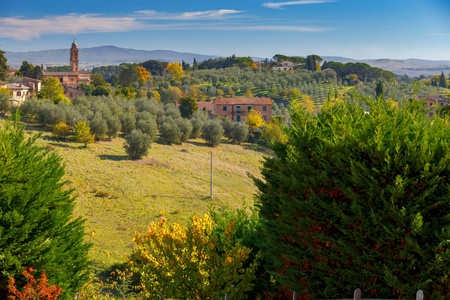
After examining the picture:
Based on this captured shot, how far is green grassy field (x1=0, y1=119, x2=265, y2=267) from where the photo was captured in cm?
2946

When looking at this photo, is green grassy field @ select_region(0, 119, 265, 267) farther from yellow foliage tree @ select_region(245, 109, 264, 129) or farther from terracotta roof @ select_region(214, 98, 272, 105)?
terracotta roof @ select_region(214, 98, 272, 105)

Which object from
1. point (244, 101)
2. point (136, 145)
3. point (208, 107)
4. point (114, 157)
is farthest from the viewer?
point (208, 107)

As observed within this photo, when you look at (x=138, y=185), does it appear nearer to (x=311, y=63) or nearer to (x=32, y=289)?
(x=32, y=289)

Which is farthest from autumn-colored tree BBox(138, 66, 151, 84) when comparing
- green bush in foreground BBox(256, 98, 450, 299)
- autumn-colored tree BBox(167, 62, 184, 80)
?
green bush in foreground BBox(256, 98, 450, 299)

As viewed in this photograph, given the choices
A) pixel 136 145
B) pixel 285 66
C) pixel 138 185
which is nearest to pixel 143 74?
pixel 285 66

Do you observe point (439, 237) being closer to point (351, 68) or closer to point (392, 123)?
point (392, 123)

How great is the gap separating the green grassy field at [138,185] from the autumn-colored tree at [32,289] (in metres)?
16.4

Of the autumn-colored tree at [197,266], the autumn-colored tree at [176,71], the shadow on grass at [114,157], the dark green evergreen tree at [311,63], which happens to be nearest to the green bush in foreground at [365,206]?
the autumn-colored tree at [197,266]

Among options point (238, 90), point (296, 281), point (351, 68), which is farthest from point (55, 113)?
point (351, 68)

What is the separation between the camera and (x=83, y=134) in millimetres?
45375

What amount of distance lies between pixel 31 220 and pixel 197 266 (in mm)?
3788

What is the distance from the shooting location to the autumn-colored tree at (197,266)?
8.80 meters

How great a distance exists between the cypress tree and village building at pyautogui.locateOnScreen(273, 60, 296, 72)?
465 feet

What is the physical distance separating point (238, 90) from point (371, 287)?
334 ft
